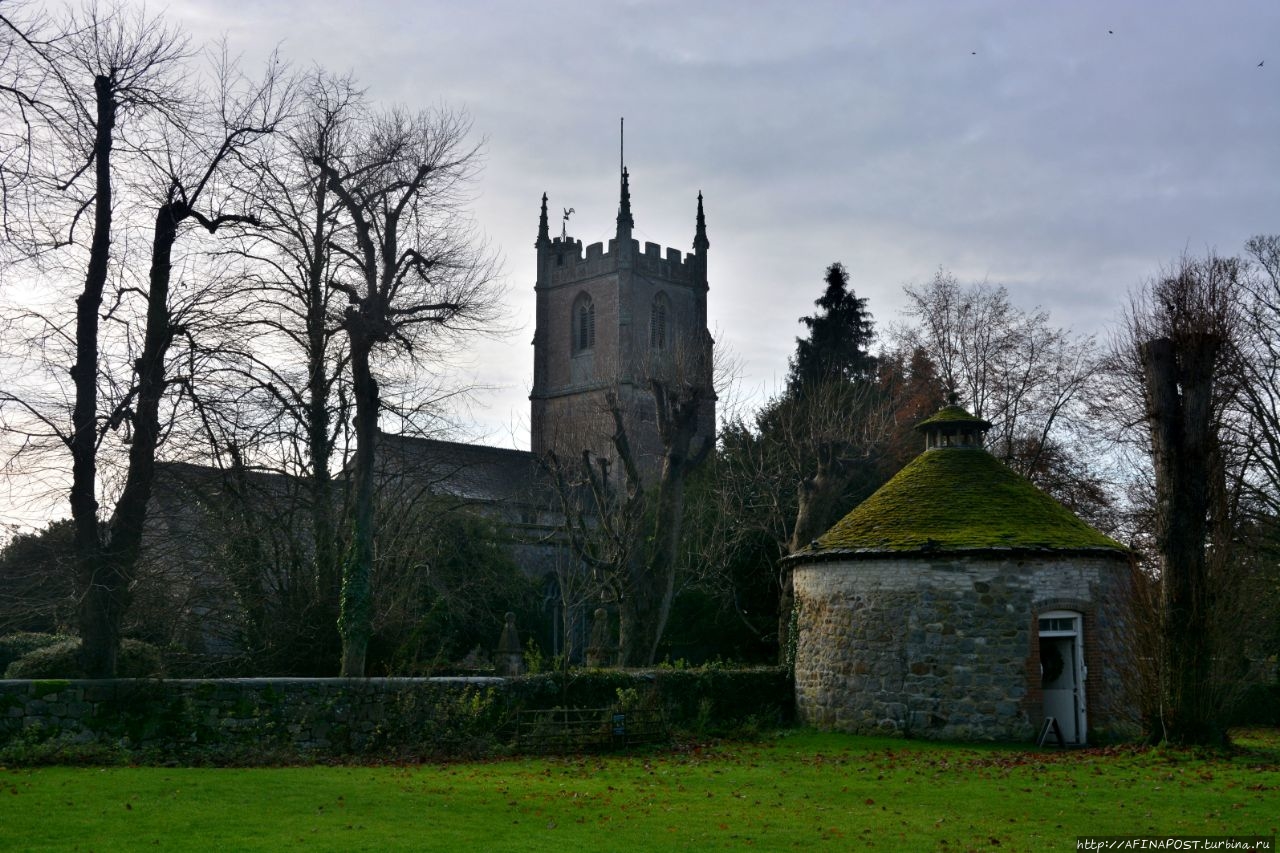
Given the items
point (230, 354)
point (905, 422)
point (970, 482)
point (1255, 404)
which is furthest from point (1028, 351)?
point (230, 354)

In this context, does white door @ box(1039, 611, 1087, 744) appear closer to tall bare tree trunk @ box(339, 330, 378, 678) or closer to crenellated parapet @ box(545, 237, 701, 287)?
tall bare tree trunk @ box(339, 330, 378, 678)

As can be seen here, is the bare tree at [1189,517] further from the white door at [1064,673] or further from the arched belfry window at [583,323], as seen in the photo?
the arched belfry window at [583,323]

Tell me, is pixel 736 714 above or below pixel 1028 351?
below

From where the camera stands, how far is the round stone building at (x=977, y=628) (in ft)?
67.0

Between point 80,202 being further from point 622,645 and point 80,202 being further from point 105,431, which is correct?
point 622,645

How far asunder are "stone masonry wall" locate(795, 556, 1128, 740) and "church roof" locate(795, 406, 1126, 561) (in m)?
0.29

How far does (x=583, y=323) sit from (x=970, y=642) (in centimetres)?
5185

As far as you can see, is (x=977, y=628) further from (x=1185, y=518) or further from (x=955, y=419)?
(x=955, y=419)

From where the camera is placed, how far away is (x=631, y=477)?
2816 cm

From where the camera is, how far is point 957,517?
72.3ft

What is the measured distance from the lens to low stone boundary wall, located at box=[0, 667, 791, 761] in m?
16.4

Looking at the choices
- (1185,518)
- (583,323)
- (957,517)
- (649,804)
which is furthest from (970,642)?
(583,323)

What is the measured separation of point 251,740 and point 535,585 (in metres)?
29.0

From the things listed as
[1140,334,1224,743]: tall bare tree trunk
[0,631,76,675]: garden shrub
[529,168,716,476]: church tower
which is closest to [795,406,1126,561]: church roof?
[1140,334,1224,743]: tall bare tree trunk
